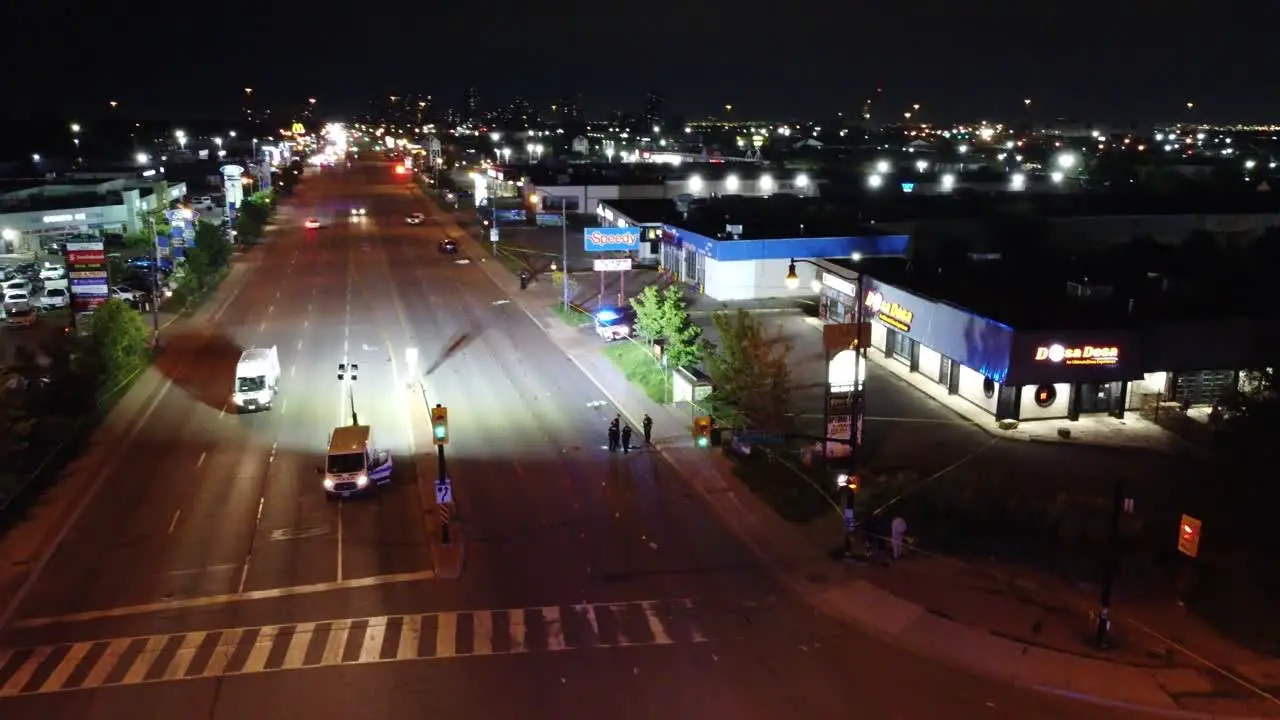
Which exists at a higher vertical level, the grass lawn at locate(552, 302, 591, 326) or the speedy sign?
the speedy sign

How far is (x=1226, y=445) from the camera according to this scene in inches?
952

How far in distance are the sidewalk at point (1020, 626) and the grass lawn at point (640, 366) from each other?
1201 centimetres

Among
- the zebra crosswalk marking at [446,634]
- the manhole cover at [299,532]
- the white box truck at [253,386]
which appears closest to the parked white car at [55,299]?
the white box truck at [253,386]

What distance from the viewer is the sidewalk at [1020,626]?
722 inches

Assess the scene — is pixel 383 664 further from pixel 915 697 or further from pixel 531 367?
pixel 531 367

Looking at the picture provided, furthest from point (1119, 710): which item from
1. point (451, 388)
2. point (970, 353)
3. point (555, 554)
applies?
point (451, 388)

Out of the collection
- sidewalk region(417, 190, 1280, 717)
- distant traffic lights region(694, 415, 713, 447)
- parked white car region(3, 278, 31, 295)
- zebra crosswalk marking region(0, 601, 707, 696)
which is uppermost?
distant traffic lights region(694, 415, 713, 447)

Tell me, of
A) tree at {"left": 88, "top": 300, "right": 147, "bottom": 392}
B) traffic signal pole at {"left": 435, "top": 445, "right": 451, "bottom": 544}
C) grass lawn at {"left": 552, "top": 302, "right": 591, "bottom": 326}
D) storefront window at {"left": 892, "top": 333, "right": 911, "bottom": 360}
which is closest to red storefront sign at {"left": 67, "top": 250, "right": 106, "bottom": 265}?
tree at {"left": 88, "top": 300, "right": 147, "bottom": 392}

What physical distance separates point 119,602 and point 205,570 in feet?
6.74

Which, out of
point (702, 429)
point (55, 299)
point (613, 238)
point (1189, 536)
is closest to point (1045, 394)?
point (1189, 536)

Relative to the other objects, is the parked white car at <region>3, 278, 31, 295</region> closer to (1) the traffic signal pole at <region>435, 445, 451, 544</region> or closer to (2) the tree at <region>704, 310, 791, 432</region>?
(1) the traffic signal pole at <region>435, 445, 451, 544</region>

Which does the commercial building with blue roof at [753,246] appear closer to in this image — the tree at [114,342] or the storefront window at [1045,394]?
the storefront window at [1045,394]

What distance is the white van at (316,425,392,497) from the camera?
→ 2814 cm

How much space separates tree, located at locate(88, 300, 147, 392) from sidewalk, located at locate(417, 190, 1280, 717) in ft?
85.6
